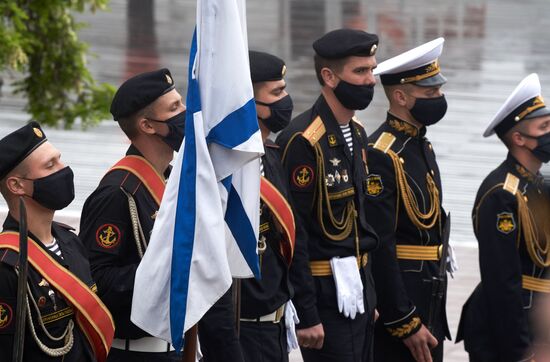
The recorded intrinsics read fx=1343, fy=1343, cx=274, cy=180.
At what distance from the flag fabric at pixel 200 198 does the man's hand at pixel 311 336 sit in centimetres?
Result: 133

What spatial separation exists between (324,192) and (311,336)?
687mm

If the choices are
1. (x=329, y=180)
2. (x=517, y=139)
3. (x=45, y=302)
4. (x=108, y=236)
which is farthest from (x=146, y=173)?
(x=517, y=139)

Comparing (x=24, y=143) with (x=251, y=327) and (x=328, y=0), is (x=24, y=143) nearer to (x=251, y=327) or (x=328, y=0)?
(x=251, y=327)

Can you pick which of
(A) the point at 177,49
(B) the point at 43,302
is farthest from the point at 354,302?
(A) the point at 177,49

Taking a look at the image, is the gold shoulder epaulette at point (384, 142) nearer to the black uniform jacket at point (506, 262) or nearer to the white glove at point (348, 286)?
the black uniform jacket at point (506, 262)

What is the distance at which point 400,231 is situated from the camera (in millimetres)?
6641

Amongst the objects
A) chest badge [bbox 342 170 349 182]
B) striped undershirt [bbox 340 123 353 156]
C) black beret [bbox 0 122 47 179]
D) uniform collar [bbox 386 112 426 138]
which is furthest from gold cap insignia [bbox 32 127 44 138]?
uniform collar [bbox 386 112 426 138]

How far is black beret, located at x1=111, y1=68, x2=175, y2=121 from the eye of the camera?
5473 millimetres

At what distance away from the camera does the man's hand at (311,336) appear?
19.9 feet

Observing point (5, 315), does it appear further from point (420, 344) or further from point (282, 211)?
point (420, 344)

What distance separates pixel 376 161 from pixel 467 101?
1015cm

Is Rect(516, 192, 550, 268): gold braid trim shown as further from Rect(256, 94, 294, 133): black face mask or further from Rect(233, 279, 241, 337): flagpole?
Rect(233, 279, 241, 337): flagpole

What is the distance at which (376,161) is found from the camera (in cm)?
663

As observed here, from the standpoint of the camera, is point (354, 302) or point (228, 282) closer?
point (228, 282)
